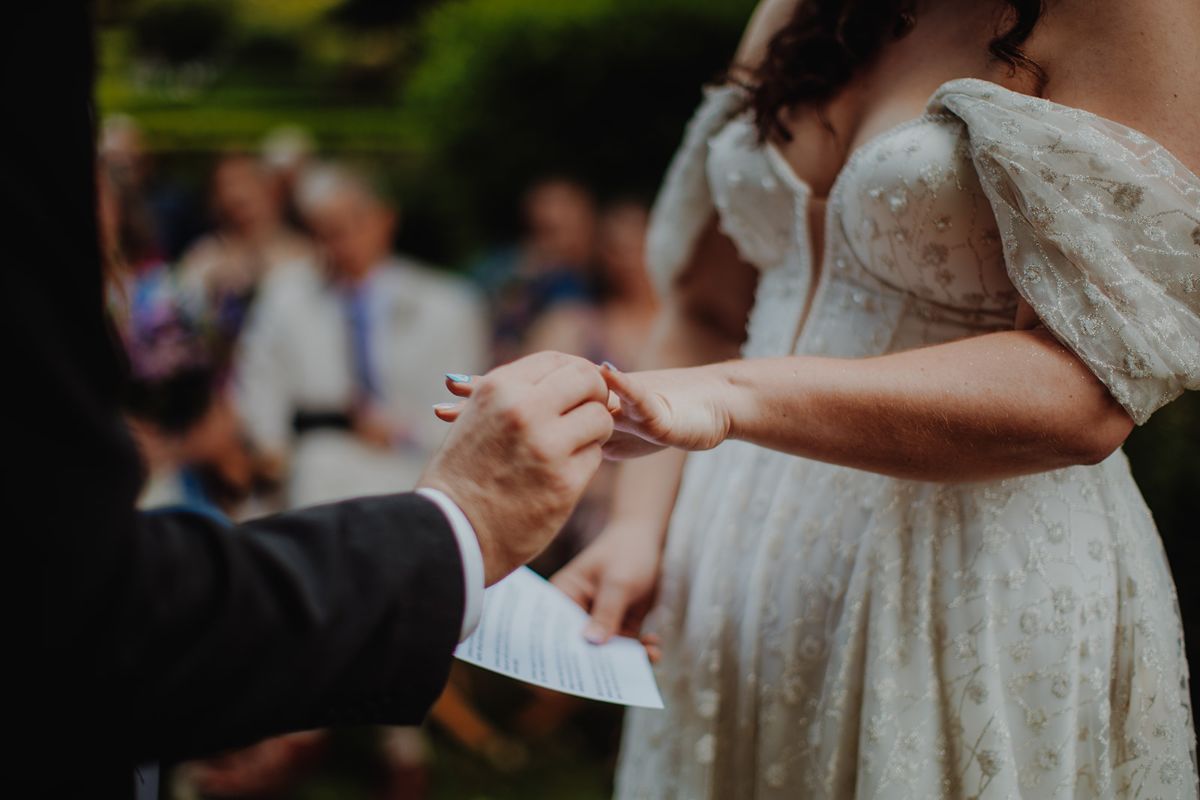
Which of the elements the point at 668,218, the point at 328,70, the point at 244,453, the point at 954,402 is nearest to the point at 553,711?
the point at 244,453

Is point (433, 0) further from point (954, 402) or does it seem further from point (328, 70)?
point (954, 402)

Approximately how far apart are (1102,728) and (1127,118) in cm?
80

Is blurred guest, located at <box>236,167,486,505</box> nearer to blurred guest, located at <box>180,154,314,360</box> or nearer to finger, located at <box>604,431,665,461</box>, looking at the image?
blurred guest, located at <box>180,154,314,360</box>

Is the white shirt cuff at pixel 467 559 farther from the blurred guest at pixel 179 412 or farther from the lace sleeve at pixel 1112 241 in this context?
the blurred guest at pixel 179 412

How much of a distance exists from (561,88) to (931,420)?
555 centimetres

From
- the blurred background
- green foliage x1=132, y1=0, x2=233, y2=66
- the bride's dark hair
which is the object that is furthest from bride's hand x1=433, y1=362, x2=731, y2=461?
green foliage x1=132, y1=0, x2=233, y2=66

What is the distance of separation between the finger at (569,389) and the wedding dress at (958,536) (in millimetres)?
473

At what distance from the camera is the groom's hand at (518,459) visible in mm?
1139

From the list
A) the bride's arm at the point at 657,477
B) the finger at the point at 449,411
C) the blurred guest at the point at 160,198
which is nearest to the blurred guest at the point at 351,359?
the blurred guest at the point at 160,198

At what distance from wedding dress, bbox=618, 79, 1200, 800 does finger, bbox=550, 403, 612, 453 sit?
1.54ft

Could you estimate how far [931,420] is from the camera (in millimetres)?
1239

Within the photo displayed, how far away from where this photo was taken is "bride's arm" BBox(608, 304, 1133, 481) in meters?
1.22

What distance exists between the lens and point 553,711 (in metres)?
4.75

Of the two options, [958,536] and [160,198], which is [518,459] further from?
[160,198]
